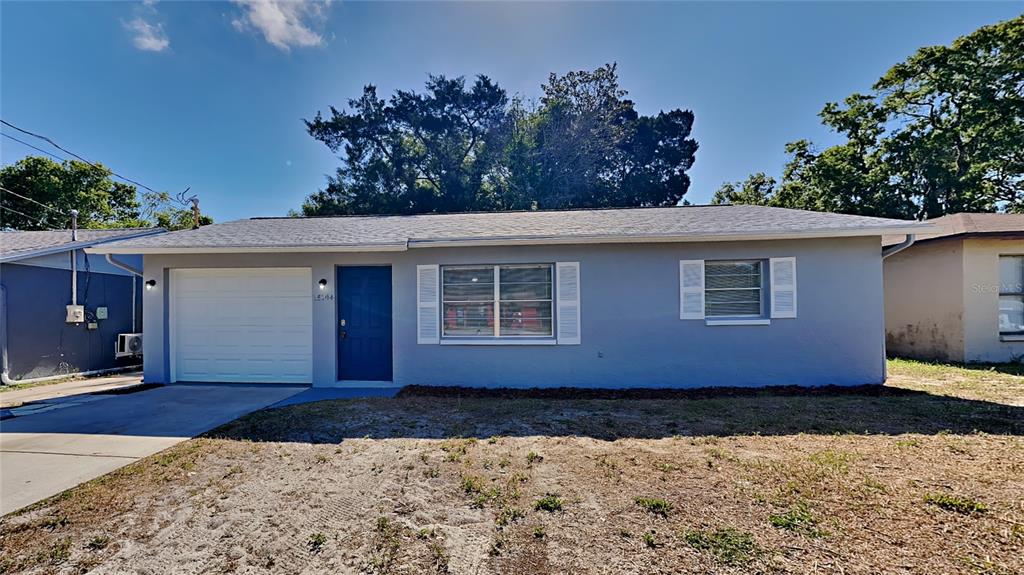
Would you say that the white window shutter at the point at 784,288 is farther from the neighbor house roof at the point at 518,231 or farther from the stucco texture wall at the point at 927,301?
the stucco texture wall at the point at 927,301

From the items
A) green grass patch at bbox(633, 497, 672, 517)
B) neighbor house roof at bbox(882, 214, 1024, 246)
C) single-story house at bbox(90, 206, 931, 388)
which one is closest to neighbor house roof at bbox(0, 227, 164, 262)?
single-story house at bbox(90, 206, 931, 388)

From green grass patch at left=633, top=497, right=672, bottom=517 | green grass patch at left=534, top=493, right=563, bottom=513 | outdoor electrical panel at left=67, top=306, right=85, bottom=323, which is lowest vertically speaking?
green grass patch at left=534, top=493, right=563, bottom=513

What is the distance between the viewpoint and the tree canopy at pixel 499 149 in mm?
20688

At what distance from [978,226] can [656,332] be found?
8.41m

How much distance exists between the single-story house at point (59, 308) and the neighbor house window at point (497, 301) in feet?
21.1

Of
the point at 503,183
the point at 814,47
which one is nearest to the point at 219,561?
the point at 814,47

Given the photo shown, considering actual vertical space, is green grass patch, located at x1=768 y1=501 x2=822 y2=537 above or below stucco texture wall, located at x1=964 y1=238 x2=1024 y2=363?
below

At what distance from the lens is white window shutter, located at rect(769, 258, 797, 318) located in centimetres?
667

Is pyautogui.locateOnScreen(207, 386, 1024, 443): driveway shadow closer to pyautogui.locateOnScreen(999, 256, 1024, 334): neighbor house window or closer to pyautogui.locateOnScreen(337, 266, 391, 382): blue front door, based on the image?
pyautogui.locateOnScreen(337, 266, 391, 382): blue front door

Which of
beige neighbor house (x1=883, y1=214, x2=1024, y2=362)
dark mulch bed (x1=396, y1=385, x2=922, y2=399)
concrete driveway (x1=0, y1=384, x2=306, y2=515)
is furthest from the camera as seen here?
beige neighbor house (x1=883, y1=214, x2=1024, y2=362)

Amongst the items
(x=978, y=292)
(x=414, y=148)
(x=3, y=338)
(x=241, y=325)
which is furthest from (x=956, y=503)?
(x=414, y=148)

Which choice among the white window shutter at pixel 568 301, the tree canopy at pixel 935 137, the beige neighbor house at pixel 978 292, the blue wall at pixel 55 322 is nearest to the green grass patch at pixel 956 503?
the white window shutter at pixel 568 301

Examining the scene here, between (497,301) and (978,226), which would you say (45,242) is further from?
(978,226)

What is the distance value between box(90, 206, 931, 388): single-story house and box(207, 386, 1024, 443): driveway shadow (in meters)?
0.54
